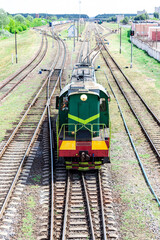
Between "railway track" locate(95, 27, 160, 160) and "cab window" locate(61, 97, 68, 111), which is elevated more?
"cab window" locate(61, 97, 68, 111)

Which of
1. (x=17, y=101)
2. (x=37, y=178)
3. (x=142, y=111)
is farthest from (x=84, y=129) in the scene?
(x=17, y=101)

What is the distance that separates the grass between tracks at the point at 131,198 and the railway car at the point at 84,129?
Result: 1246 mm

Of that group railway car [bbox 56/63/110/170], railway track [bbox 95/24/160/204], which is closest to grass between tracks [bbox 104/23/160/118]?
railway track [bbox 95/24/160/204]

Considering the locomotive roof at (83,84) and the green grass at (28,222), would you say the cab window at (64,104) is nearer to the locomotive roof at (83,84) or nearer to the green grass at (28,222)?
the locomotive roof at (83,84)

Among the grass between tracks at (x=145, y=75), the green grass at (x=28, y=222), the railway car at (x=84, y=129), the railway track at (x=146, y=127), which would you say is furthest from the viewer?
the grass between tracks at (x=145, y=75)

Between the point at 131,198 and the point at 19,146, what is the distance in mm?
7151

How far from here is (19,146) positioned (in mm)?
16156

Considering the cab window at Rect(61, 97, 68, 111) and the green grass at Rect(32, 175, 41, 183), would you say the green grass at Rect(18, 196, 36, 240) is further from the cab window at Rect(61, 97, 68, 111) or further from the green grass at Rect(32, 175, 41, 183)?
the cab window at Rect(61, 97, 68, 111)

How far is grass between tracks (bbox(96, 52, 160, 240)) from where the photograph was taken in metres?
9.70

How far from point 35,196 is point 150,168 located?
5.46m

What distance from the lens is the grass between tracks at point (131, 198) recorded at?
9695 millimetres

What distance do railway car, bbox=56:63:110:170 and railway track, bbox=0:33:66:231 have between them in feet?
7.32

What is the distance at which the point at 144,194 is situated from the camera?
11688mm

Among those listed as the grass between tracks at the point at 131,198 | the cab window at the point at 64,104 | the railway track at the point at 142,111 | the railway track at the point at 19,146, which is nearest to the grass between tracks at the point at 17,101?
the railway track at the point at 19,146
